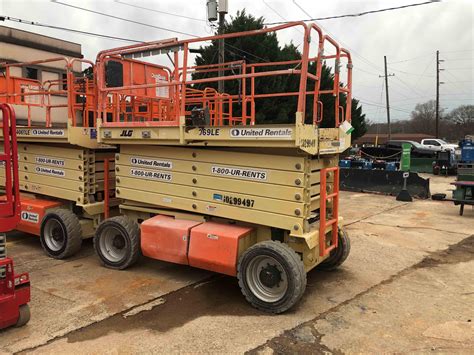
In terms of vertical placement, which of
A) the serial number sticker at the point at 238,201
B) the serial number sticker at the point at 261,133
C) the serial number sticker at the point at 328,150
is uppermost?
the serial number sticker at the point at 261,133

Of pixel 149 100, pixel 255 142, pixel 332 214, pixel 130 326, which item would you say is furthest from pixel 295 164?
pixel 149 100

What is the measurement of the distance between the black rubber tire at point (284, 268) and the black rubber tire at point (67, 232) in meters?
2.93

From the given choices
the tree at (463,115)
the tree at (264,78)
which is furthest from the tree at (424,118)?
the tree at (264,78)

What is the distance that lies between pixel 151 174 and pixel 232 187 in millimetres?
1365

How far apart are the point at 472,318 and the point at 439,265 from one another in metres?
2.00

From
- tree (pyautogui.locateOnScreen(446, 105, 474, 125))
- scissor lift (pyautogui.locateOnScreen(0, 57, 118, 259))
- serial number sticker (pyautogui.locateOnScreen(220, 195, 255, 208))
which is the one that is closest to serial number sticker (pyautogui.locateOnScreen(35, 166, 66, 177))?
scissor lift (pyautogui.locateOnScreen(0, 57, 118, 259))

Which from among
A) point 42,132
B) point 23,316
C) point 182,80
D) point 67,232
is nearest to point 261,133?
point 182,80

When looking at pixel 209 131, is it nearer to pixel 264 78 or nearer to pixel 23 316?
pixel 23 316

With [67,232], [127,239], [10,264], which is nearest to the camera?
[10,264]

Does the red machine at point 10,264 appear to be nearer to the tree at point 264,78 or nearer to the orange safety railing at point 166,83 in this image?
the orange safety railing at point 166,83

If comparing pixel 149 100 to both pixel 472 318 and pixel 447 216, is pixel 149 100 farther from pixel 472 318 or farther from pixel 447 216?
pixel 447 216

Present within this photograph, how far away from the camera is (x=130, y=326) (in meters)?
4.21

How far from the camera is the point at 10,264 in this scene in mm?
4023

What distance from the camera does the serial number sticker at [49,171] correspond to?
675cm
